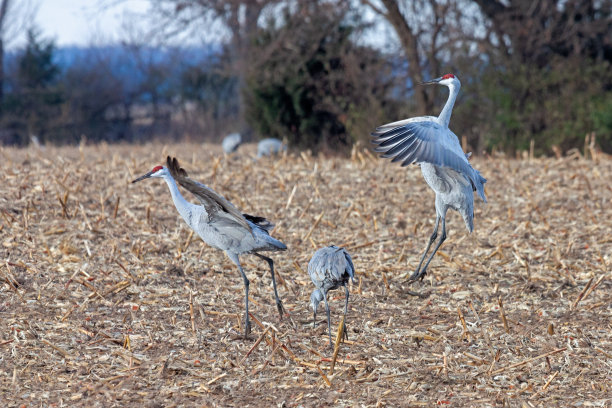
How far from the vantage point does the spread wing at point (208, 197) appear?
4258 millimetres

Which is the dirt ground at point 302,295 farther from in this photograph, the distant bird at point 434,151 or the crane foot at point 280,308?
the distant bird at point 434,151

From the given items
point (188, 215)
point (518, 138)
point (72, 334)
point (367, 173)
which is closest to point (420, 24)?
point (518, 138)

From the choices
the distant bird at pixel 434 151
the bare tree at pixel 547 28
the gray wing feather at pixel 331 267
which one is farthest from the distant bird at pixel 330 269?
the bare tree at pixel 547 28

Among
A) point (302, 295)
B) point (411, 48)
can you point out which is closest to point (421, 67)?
point (411, 48)

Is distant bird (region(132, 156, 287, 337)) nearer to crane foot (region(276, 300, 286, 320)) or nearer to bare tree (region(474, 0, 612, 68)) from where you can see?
crane foot (region(276, 300, 286, 320))

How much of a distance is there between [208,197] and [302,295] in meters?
1.35

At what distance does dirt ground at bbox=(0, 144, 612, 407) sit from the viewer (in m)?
3.97

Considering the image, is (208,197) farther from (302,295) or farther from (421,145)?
(421,145)

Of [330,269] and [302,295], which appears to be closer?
[330,269]

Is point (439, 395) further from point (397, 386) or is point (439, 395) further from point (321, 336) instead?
point (321, 336)

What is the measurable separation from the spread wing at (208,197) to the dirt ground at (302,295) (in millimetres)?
692

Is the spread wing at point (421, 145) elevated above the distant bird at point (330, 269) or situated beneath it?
elevated above

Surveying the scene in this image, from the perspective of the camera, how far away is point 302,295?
5504 mm

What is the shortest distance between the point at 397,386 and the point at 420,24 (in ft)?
32.0
